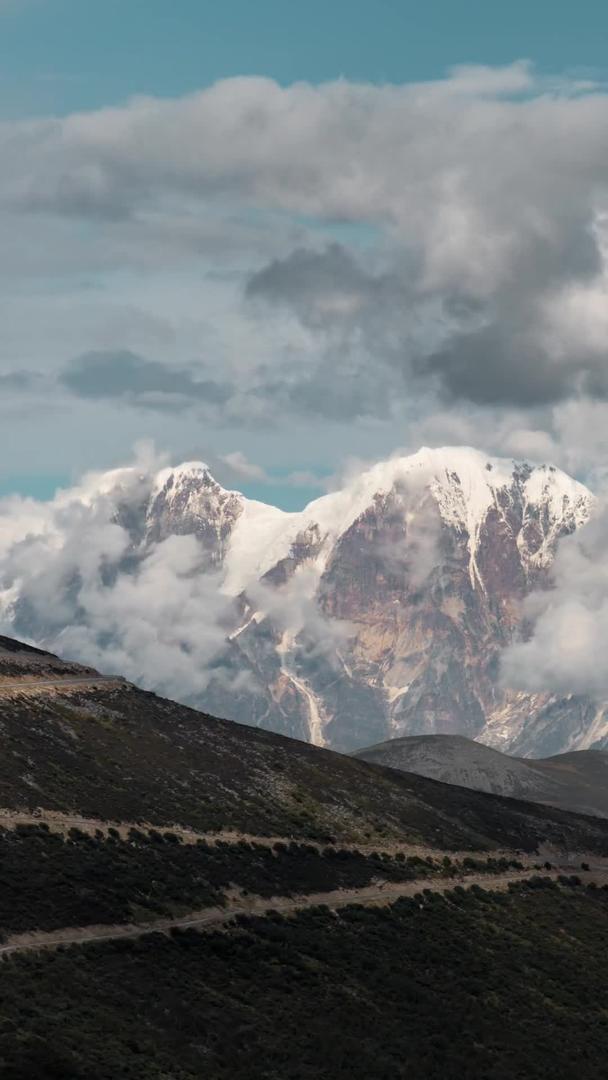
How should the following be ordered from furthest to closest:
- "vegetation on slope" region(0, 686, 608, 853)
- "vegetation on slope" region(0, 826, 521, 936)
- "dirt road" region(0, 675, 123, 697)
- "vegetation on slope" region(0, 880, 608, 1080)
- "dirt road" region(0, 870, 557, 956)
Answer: "dirt road" region(0, 675, 123, 697) < "vegetation on slope" region(0, 686, 608, 853) < "vegetation on slope" region(0, 826, 521, 936) < "dirt road" region(0, 870, 557, 956) < "vegetation on slope" region(0, 880, 608, 1080)

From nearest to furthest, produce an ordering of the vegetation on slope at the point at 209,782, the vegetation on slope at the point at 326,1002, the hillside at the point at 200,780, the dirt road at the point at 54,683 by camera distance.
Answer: the vegetation on slope at the point at 326,1002
the vegetation on slope at the point at 209,782
the hillside at the point at 200,780
the dirt road at the point at 54,683

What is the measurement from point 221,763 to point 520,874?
33207 mm

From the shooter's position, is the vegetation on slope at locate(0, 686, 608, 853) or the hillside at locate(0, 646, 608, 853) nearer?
the vegetation on slope at locate(0, 686, 608, 853)

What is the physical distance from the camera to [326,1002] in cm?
10275

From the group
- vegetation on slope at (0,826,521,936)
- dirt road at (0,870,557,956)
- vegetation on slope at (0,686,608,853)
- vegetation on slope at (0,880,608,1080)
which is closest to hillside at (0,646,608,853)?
vegetation on slope at (0,686,608,853)

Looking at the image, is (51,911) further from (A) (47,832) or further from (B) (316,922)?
(B) (316,922)

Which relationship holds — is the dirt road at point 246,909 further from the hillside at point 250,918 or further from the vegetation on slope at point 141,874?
the vegetation on slope at point 141,874

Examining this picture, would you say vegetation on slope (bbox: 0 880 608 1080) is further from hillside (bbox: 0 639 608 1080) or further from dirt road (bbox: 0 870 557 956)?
dirt road (bbox: 0 870 557 956)

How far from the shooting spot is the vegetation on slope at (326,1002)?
84.2m

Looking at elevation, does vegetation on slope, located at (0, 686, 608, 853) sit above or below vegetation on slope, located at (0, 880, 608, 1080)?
above

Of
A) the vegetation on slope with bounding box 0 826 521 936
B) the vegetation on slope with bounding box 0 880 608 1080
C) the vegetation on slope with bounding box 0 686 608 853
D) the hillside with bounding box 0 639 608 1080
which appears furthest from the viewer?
the vegetation on slope with bounding box 0 686 608 853

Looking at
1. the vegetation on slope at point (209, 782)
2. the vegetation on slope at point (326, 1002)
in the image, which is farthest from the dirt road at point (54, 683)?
the vegetation on slope at point (326, 1002)

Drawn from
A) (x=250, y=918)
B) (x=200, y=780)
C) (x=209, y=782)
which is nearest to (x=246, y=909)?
(x=250, y=918)

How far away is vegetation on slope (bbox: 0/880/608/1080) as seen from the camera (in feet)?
276
